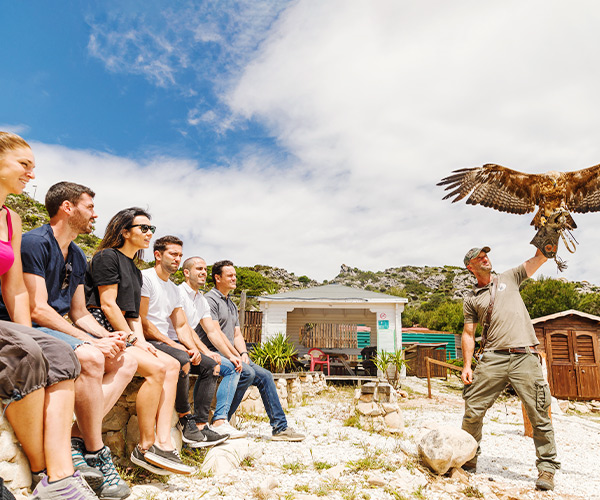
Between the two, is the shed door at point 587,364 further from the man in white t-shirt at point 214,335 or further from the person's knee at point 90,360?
the person's knee at point 90,360

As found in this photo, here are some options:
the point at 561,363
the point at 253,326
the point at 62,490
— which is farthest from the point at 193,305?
the point at 561,363

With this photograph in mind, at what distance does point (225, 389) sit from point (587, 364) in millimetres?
13319

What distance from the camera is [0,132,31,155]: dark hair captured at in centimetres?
226

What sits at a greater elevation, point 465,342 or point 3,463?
point 465,342

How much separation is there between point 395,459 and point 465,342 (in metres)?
1.33

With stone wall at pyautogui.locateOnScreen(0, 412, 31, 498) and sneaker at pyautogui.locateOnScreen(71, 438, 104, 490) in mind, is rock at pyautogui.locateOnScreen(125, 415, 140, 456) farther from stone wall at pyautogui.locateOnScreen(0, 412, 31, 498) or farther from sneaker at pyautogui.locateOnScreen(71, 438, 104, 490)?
stone wall at pyautogui.locateOnScreen(0, 412, 31, 498)

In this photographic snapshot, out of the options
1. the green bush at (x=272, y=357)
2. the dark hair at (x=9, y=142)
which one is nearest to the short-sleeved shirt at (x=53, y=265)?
the dark hair at (x=9, y=142)

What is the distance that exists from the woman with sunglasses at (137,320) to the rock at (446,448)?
2120mm

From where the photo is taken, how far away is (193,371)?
386 centimetres

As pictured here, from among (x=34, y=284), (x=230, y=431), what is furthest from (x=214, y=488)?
(x=34, y=284)

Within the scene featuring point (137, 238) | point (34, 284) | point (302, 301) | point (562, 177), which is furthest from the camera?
point (302, 301)

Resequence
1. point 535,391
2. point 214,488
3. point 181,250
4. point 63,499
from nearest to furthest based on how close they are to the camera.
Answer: point 63,499 < point 214,488 < point 535,391 < point 181,250

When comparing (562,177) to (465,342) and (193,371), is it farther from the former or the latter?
(193,371)

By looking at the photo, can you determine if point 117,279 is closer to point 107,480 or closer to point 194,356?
point 194,356
